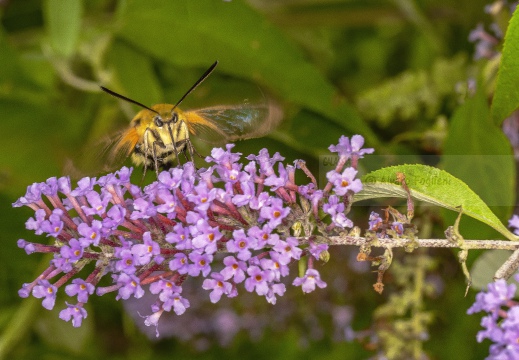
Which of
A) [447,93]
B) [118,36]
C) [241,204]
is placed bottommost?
[241,204]

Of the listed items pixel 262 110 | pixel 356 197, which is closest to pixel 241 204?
pixel 356 197

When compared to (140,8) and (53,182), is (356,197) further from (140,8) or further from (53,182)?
(140,8)

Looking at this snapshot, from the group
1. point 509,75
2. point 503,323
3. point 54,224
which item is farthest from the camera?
point 509,75

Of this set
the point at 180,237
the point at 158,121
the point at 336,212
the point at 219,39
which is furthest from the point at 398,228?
the point at 219,39

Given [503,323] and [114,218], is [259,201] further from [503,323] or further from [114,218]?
[503,323]

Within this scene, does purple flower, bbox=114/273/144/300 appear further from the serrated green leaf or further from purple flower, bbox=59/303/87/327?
the serrated green leaf

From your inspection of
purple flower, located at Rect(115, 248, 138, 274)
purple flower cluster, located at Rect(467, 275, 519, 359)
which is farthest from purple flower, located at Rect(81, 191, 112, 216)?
purple flower cluster, located at Rect(467, 275, 519, 359)

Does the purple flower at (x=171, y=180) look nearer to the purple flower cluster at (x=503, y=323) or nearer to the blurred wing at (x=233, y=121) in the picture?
the blurred wing at (x=233, y=121)
